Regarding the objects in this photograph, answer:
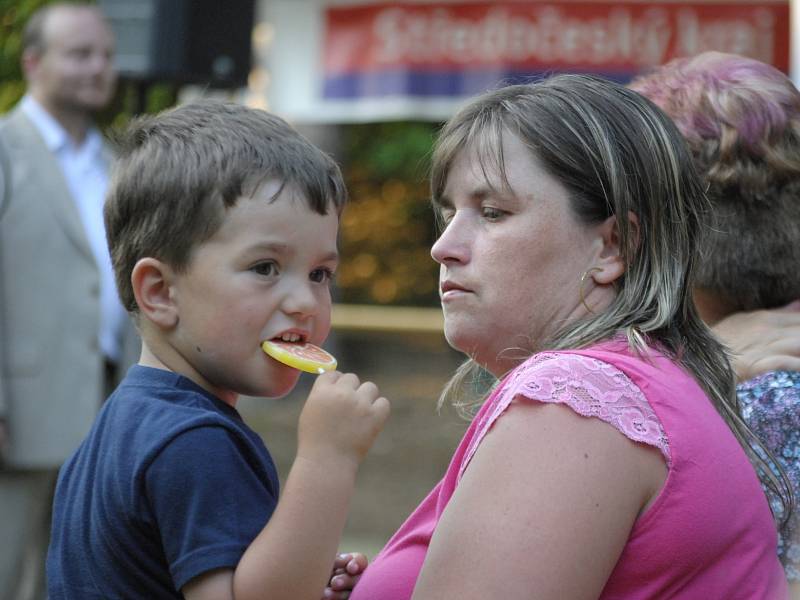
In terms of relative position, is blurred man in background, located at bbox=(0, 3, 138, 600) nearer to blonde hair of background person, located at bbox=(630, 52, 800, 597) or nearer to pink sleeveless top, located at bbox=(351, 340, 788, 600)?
blonde hair of background person, located at bbox=(630, 52, 800, 597)

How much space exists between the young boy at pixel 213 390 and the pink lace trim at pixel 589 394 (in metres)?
0.25

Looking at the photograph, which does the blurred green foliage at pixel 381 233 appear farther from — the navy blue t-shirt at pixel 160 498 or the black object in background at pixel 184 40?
the navy blue t-shirt at pixel 160 498

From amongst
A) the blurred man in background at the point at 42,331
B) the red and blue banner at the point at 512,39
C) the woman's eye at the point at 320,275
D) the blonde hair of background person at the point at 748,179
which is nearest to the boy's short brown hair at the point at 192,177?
the woman's eye at the point at 320,275

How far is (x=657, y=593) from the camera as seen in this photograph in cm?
171

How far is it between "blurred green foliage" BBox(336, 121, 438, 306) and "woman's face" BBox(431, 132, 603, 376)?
11.6 metres

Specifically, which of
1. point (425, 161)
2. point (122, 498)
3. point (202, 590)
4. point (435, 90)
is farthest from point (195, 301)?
point (435, 90)

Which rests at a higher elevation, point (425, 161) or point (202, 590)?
point (425, 161)

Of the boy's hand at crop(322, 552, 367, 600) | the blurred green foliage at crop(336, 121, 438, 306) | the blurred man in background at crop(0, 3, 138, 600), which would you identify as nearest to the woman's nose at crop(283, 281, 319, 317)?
the boy's hand at crop(322, 552, 367, 600)

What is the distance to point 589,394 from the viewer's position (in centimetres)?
174

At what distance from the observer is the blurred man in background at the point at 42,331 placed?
180 inches

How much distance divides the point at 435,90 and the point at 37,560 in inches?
209

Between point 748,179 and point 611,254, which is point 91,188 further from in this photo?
point 611,254

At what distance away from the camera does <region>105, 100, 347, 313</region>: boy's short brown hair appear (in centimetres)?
196

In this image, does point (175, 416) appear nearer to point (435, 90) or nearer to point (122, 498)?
point (122, 498)
